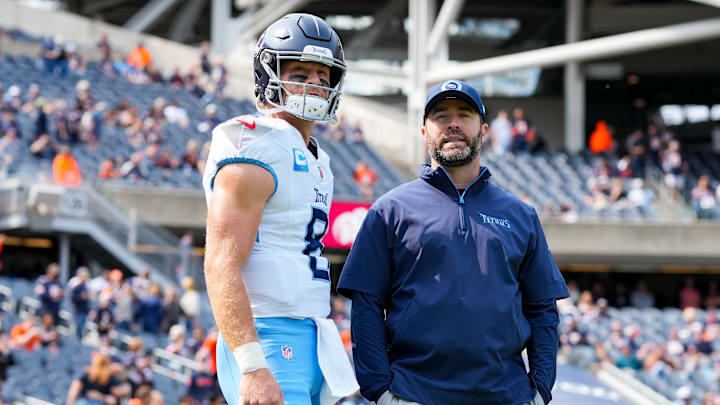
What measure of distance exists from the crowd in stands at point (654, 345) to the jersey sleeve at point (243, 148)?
36.8 ft

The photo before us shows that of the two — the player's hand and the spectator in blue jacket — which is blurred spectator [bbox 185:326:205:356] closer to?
the spectator in blue jacket

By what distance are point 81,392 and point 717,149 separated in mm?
19153

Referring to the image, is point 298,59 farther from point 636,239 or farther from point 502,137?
point 502,137

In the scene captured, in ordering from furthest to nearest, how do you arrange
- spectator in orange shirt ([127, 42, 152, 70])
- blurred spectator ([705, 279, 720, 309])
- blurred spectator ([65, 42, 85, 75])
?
spectator in orange shirt ([127, 42, 152, 70]), blurred spectator ([65, 42, 85, 75]), blurred spectator ([705, 279, 720, 309])

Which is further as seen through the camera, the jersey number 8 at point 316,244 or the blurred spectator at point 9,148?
the blurred spectator at point 9,148

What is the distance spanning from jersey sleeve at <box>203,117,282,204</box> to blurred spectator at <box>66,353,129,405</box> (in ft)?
22.5

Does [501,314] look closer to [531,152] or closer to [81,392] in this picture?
[81,392]

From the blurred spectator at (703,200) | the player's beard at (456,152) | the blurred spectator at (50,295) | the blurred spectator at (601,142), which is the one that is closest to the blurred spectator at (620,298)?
the blurred spectator at (703,200)

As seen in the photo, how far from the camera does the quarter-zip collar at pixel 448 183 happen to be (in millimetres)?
3876

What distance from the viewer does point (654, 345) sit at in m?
16.2

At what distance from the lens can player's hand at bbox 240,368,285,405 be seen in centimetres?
309

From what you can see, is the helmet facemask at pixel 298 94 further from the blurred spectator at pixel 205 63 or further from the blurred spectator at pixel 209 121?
the blurred spectator at pixel 205 63

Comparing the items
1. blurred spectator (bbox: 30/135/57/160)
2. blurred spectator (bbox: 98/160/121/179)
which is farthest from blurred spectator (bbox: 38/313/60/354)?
blurred spectator (bbox: 98/160/121/179)

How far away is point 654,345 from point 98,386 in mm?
9015
